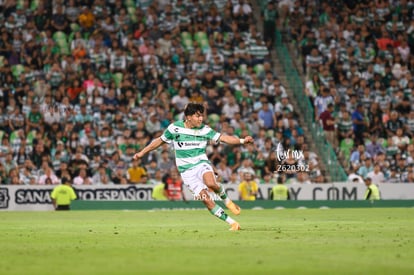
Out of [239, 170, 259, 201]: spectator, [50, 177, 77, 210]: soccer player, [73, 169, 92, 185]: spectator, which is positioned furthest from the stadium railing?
[50, 177, 77, 210]: soccer player

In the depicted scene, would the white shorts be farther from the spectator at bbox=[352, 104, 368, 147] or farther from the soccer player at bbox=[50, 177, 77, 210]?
the spectator at bbox=[352, 104, 368, 147]

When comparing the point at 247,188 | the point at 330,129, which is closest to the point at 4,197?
the point at 247,188

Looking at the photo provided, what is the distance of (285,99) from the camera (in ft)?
129

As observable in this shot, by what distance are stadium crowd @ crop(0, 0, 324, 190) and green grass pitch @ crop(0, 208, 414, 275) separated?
13647mm

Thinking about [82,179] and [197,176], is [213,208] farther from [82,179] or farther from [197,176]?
[82,179]

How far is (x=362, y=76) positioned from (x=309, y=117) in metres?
3.67

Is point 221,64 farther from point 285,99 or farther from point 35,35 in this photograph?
point 35,35

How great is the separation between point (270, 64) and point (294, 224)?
2015cm

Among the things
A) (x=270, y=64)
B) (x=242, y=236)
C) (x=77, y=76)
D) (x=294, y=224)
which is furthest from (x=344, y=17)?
(x=242, y=236)

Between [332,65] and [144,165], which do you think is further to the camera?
[332,65]

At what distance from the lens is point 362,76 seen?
136ft

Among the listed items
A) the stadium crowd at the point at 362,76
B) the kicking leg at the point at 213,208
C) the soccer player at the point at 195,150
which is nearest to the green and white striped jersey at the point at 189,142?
the soccer player at the point at 195,150

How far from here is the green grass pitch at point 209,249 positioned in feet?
39.8

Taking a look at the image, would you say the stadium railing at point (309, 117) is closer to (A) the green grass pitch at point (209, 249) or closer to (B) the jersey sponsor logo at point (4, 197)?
(B) the jersey sponsor logo at point (4, 197)
